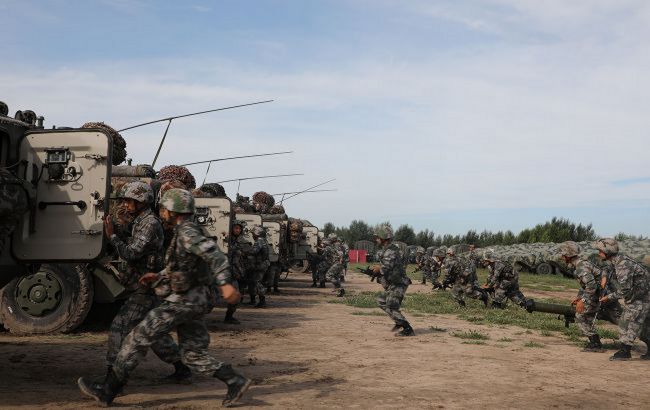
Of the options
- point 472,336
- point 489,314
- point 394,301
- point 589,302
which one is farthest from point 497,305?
point 589,302

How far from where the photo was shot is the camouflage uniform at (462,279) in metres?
17.1

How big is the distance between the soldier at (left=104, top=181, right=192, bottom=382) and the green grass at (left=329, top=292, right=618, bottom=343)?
806cm

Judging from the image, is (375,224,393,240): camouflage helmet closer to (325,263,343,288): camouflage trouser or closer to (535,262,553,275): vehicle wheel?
(325,263,343,288): camouflage trouser

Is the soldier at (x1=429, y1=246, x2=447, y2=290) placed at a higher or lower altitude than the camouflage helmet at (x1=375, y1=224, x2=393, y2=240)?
lower

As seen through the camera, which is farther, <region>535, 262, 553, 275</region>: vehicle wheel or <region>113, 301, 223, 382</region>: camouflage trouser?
<region>535, 262, 553, 275</region>: vehicle wheel

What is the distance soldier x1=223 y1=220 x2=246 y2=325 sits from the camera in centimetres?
1205

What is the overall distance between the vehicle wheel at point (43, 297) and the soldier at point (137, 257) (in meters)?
3.12

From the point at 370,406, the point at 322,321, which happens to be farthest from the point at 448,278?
the point at 370,406

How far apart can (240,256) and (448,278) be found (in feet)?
22.1

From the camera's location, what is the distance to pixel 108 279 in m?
9.23

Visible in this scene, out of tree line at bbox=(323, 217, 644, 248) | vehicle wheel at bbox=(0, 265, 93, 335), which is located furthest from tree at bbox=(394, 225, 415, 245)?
vehicle wheel at bbox=(0, 265, 93, 335)

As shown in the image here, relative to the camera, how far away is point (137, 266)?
6.30 metres

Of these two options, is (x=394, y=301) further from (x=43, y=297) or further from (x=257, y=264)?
(x=43, y=297)

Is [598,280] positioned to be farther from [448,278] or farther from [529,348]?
[448,278]
